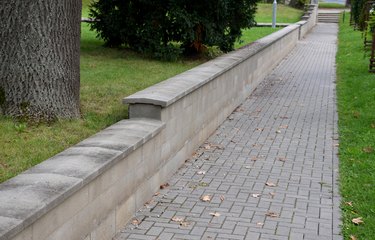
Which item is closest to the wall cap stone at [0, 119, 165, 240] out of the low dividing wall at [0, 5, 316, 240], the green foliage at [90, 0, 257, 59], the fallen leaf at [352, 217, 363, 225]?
the low dividing wall at [0, 5, 316, 240]

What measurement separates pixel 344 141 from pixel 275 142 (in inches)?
37.9

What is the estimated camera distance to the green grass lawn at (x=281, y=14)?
39.1 metres

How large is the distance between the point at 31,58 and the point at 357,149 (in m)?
4.33

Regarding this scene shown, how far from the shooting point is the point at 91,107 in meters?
7.66

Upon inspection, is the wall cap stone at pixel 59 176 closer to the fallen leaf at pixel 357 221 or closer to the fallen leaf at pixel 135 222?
the fallen leaf at pixel 135 222

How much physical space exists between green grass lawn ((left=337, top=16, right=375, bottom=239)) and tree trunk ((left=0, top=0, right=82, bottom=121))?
3183 millimetres

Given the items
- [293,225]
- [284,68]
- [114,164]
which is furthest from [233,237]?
[284,68]

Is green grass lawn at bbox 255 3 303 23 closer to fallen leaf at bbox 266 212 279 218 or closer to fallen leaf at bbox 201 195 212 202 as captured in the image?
fallen leaf at bbox 201 195 212 202

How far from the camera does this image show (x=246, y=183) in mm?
6719

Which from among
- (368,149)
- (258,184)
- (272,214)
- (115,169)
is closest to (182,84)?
(258,184)

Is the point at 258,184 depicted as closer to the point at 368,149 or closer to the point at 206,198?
the point at 206,198

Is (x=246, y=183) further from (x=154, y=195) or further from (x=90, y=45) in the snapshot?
(x=90, y=45)

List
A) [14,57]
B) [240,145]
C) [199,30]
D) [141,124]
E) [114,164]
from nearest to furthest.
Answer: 1. [114,164]
2. [141,124]
3. [14,57]
4. [240,145]
5. [199,30]

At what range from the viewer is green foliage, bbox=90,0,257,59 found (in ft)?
42.0
